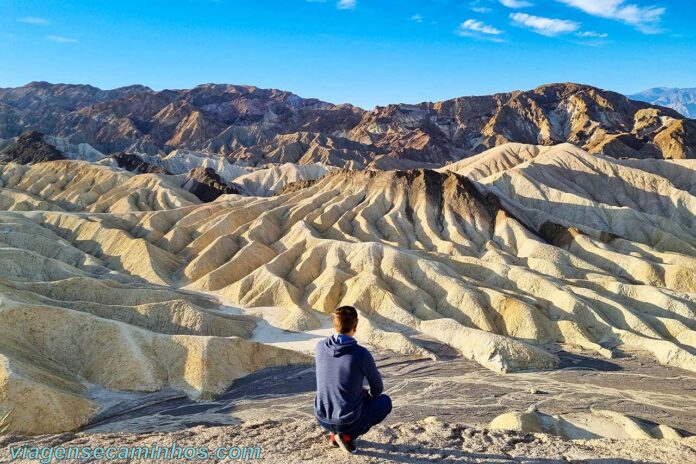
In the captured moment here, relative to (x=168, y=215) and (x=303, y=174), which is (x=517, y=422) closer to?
(x=168, y=215)

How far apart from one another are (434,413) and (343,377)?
2127cm

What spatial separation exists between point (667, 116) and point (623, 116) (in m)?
16.0

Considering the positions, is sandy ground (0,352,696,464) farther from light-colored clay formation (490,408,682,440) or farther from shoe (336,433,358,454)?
light-colored clay formation (490,408,682,440)

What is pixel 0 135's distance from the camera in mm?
178125

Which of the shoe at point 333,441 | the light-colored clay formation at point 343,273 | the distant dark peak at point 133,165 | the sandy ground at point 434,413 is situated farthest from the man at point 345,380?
the distant dark peak at point 133,165

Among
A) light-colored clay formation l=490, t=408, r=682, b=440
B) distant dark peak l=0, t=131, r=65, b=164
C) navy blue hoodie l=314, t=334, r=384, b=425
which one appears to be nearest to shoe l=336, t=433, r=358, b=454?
navy blue hoodie l=314, t=334, r=384, b=425

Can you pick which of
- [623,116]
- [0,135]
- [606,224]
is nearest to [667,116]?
[623,116]

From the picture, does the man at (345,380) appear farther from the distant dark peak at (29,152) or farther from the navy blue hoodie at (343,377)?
the distant dark peak at (29,152)

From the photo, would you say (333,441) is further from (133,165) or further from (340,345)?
(133,165)

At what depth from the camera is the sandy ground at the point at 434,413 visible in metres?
9.20

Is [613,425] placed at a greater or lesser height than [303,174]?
lesser

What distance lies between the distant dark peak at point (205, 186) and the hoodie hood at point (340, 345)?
97.7 metres

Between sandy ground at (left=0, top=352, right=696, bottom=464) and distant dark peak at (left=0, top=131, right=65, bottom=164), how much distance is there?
367 feet

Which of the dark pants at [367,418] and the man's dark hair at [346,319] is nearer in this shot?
the man's dark hair at [346,319]
